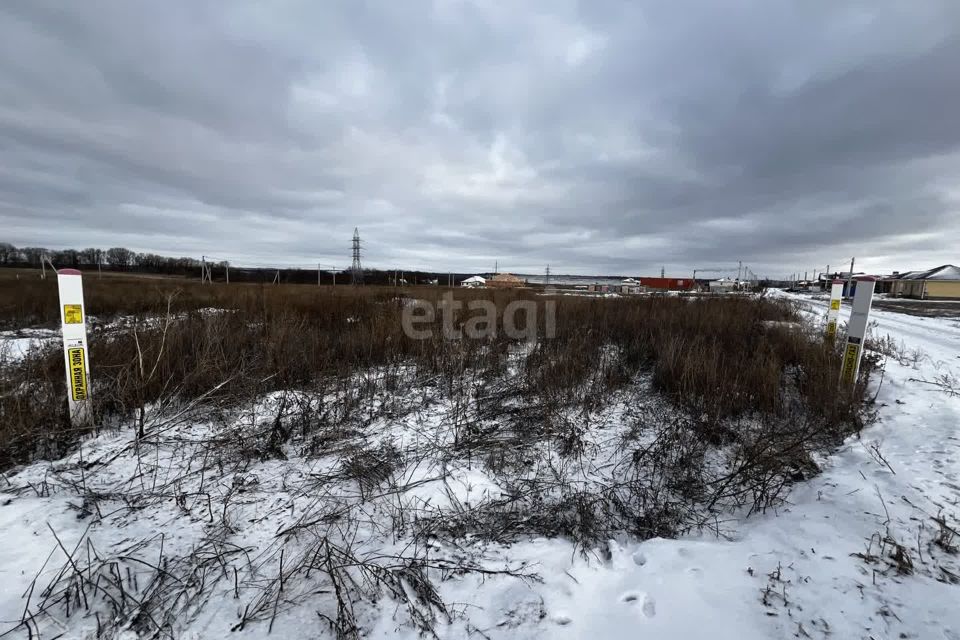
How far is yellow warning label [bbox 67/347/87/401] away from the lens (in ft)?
9.85

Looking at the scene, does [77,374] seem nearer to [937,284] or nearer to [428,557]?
[428,557]

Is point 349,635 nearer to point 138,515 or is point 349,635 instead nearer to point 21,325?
point 138,515

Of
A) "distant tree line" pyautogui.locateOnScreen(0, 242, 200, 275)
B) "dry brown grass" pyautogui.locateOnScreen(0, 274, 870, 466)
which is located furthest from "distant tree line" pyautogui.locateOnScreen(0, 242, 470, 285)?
"dry brown grass" pyautogui.locateOnScreen(0, 274, 870, 466)

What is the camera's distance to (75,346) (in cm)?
302

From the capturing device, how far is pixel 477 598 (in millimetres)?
1703

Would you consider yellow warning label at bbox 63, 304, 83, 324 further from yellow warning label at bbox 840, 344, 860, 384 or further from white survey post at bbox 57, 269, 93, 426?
yellow warning label at bbox 840, 344, 860, 384

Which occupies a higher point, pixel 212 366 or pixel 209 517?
pixel 212 366

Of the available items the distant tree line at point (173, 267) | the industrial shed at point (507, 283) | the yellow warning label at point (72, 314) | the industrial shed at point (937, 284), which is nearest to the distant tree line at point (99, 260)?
the distant tree line at point (173, 267)

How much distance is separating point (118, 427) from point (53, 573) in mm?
1952

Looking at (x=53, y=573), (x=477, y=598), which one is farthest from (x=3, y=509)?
(x=477, y=598)

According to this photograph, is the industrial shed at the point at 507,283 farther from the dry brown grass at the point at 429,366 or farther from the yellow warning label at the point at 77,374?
the yellow warning label at the point at 77,374

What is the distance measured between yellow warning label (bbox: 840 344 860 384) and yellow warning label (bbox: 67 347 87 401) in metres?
7.06

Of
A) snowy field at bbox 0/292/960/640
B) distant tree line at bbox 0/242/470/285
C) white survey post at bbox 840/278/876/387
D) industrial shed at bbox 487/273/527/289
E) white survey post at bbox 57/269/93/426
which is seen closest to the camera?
snowy field at bbox 0/292/960/640

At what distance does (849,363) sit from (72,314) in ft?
23.8
